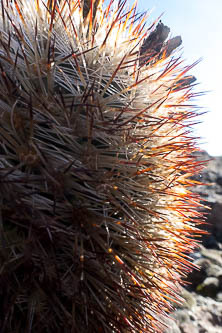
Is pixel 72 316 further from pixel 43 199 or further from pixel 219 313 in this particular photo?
pixel 219 313

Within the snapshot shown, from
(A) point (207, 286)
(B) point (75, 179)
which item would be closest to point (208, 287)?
(A) point (207, 286)

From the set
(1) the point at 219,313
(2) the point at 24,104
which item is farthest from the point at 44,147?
(1) the point at 219,313

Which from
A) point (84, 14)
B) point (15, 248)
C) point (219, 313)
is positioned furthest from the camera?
point (219, 313)

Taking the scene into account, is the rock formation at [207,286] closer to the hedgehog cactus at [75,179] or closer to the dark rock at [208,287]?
the dark rock at [208,287]

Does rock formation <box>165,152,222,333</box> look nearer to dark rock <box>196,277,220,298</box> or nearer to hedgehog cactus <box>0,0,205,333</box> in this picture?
dark rock <box>196,277,220,298</box>

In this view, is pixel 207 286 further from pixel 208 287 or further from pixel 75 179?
pixel 75 179

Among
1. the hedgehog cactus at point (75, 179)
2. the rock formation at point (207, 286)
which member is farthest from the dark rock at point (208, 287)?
the hedgehog cactus at point (75, 179)

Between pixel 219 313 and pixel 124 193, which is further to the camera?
pixel 219 313

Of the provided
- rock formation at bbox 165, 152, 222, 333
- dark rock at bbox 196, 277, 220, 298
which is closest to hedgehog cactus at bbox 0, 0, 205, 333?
rock formation at bbox 165, 152, 222, 333

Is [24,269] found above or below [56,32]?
below
